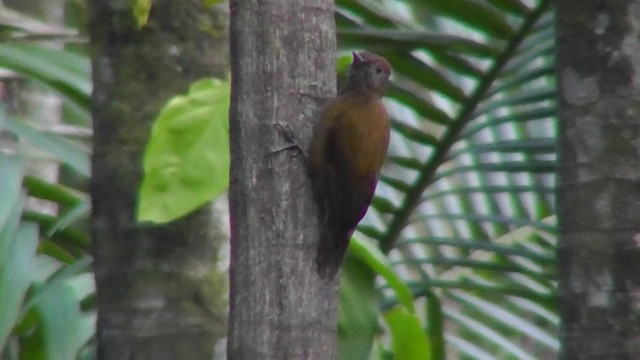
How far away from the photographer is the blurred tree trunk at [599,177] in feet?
7.38

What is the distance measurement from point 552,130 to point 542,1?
502 mm

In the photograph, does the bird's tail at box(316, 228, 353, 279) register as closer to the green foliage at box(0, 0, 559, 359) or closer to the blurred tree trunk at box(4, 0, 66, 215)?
the green foliage at box(0, 0, 559, 359)

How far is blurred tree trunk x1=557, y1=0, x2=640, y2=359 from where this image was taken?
7.38ft

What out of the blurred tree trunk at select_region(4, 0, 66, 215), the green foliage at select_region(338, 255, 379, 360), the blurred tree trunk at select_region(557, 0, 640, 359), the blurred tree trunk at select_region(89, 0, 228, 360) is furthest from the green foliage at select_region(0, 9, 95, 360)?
the blurred tree trunk at select_region(557, 0, 640, 359)

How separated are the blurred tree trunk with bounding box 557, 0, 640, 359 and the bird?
0.35 m

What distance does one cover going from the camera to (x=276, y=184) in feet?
6.45

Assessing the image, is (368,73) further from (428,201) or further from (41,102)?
(41,102)

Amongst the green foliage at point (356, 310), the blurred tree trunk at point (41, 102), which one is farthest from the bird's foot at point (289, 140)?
the blurred tree trunk at point (41, 102)

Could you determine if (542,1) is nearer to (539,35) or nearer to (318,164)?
(539,35)

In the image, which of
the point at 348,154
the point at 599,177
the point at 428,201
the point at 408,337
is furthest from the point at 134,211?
the point at 428,201

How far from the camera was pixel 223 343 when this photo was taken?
2.47m

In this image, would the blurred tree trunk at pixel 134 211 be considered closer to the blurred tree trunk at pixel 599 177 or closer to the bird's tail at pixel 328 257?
the bird's tail at pixel 328 257

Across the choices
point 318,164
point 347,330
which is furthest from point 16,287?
point 318,164

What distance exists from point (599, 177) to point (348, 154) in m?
0.45
